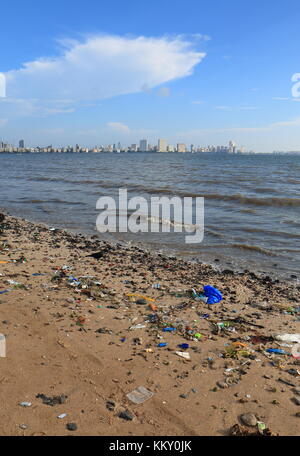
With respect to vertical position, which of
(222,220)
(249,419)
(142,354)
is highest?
(222,220)

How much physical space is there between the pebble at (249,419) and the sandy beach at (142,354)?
1 cm

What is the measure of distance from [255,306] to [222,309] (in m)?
0.78

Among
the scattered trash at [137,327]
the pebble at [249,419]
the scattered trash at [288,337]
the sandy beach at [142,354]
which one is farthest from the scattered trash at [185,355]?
the scattered trash at [288,337]

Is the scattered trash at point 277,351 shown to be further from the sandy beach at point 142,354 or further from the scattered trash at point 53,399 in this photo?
the scattered trash at point 53,399

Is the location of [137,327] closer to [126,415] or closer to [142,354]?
[142,354]

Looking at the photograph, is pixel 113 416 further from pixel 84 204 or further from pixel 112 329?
pixel 84 204

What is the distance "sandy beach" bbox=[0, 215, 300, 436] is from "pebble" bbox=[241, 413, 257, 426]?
11mm

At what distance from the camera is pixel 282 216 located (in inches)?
650

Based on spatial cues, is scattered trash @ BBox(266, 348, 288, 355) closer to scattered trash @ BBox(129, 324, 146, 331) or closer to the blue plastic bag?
the blue plastic bag

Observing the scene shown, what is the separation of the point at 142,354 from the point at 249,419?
1596 mm

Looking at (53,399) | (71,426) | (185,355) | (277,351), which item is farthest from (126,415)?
(277,351)

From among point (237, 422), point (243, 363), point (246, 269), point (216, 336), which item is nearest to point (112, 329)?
point (216, 336)

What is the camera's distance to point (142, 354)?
15.2 feet

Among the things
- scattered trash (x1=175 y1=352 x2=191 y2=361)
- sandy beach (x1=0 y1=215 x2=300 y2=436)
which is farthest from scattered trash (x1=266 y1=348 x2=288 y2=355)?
scattered trash (x1=175 y1=352 x2=191 y2=361)
